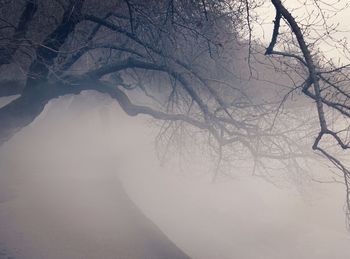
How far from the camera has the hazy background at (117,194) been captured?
26.4 feet

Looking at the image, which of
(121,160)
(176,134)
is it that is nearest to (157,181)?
(121,160)

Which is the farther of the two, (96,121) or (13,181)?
(96,121)

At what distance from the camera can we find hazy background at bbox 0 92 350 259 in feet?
26.4

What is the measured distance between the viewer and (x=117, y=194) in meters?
10.4

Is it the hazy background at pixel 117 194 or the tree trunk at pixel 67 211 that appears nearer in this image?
the tree trunk at pixel 67 211

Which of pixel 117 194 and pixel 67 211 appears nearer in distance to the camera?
pixel 67 211

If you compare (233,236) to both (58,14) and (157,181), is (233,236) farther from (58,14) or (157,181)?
(58,14)

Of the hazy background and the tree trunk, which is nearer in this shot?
the tree trunk

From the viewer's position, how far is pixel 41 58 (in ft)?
24.8

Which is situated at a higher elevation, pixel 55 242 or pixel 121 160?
pixel 121 160

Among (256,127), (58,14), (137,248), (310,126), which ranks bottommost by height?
(137,248)

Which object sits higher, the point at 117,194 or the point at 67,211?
the point at 117,194

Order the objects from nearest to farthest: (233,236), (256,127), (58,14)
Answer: (256,127) → (58,14) → (233,236)

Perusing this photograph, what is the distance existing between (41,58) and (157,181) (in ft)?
30.6
